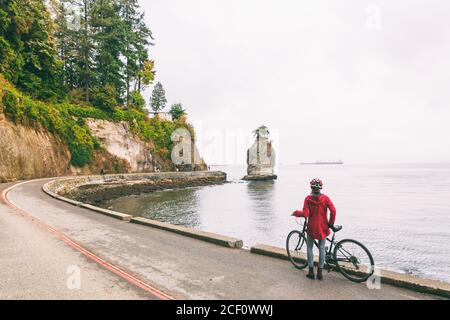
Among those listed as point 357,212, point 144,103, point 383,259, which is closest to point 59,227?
point 383,259

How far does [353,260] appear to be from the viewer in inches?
230

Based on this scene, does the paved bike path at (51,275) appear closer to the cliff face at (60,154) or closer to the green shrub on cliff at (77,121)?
the cliff face at (60,154)

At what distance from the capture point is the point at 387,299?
499 centimetres

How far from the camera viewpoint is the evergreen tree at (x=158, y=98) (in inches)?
3329

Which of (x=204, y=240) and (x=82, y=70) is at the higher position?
(x=82, y=70)

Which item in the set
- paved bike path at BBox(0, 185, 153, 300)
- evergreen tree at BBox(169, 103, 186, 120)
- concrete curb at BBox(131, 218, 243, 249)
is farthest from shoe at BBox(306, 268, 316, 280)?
evergreen tree at BBox(169, 103, 186, 120)

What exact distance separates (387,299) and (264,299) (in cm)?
222

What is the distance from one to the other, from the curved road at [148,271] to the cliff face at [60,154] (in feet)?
74.2

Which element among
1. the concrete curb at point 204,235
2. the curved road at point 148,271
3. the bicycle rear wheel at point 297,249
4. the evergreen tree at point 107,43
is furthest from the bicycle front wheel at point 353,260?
the evergreen tree at point 107,43

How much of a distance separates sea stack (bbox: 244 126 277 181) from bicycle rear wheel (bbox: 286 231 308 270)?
7488 centimetres

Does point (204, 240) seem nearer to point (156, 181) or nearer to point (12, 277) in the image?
point (12, 277)

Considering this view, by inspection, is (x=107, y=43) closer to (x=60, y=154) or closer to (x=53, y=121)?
(x=53, y=121)

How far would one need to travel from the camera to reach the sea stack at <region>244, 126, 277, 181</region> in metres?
83.4

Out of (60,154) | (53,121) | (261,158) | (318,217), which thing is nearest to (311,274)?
(318,217)
